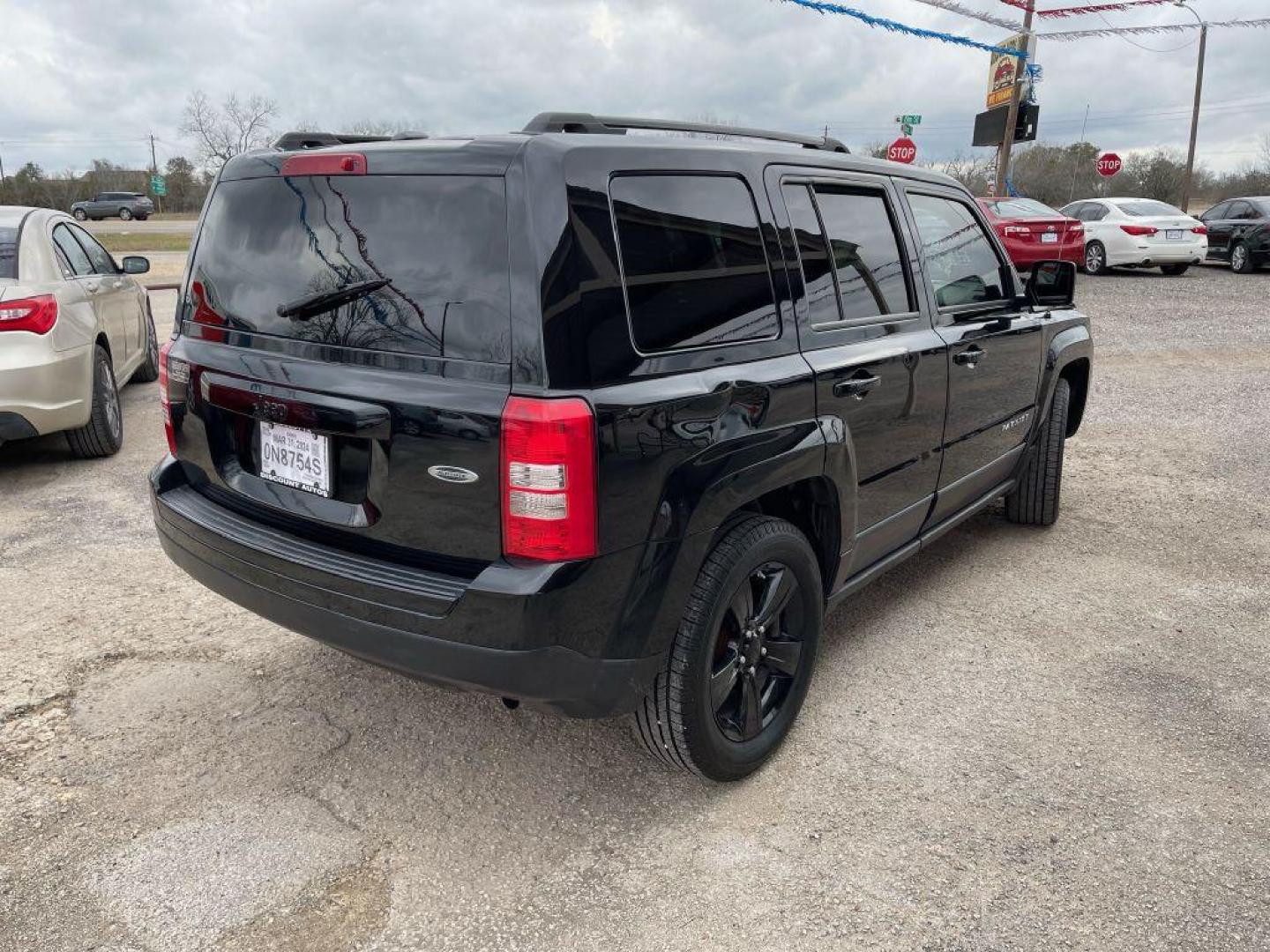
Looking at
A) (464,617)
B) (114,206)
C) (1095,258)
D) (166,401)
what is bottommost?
(464,617)

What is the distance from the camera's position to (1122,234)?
55.7 feet

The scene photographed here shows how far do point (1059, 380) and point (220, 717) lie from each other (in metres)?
4.13

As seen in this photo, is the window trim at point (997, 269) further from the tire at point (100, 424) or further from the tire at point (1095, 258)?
the tire at point (1095, 258)

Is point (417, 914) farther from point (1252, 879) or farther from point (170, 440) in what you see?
point (1252, 879)

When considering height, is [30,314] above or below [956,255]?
below

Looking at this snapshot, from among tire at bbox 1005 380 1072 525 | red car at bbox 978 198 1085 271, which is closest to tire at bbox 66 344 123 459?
tire at bbox 1005 380 1072 525

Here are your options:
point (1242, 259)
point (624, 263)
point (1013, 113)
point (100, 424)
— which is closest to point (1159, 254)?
point (1242, 259)

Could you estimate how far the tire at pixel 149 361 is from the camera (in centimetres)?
811

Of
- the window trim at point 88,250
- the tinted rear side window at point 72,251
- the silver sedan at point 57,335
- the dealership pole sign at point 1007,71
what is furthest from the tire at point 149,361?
the dealership pole sign at point 1007,71

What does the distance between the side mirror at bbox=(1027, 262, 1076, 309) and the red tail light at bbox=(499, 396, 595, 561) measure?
129 inches

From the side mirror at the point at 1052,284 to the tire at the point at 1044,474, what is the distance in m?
→ 0.45

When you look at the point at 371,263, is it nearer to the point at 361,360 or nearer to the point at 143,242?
the point at 361,360

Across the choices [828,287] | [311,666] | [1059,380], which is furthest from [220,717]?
[1059,380]

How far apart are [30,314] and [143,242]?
28.8 m
